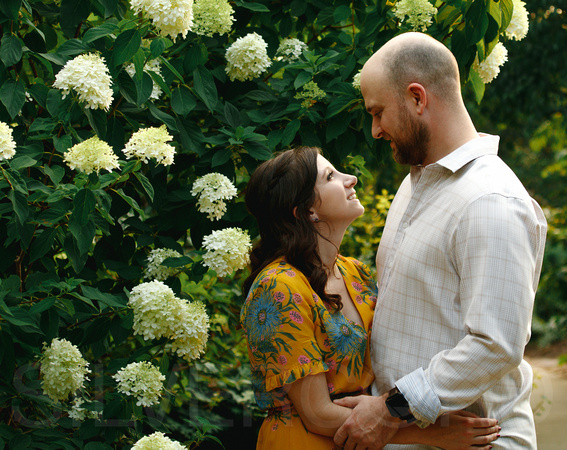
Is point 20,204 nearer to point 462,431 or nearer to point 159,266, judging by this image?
point 159,266

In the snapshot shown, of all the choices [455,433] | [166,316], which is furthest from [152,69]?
[455,433]

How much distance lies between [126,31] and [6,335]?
1.11m

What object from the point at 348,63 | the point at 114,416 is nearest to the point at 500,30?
the point at 348,63

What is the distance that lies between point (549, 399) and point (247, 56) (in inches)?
223

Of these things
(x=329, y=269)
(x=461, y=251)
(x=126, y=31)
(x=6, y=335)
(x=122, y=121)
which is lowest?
(x=6, y=335)

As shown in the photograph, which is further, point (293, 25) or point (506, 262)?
point (293, 25)

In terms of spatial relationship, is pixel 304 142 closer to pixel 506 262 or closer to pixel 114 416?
pixel 506 262

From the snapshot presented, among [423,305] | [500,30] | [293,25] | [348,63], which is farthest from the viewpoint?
[293,25]

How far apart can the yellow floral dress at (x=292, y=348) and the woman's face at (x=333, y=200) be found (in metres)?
0.25

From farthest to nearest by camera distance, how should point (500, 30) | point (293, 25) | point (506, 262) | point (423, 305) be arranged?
point (293, 25)
point (500, 30)
point (423, 305)
point (506, 262)

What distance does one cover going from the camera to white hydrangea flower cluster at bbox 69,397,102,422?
7.38ft

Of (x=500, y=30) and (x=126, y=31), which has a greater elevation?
(x=500, y=30)

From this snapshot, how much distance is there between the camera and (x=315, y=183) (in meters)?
2.14

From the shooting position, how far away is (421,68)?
2012 millimetres
